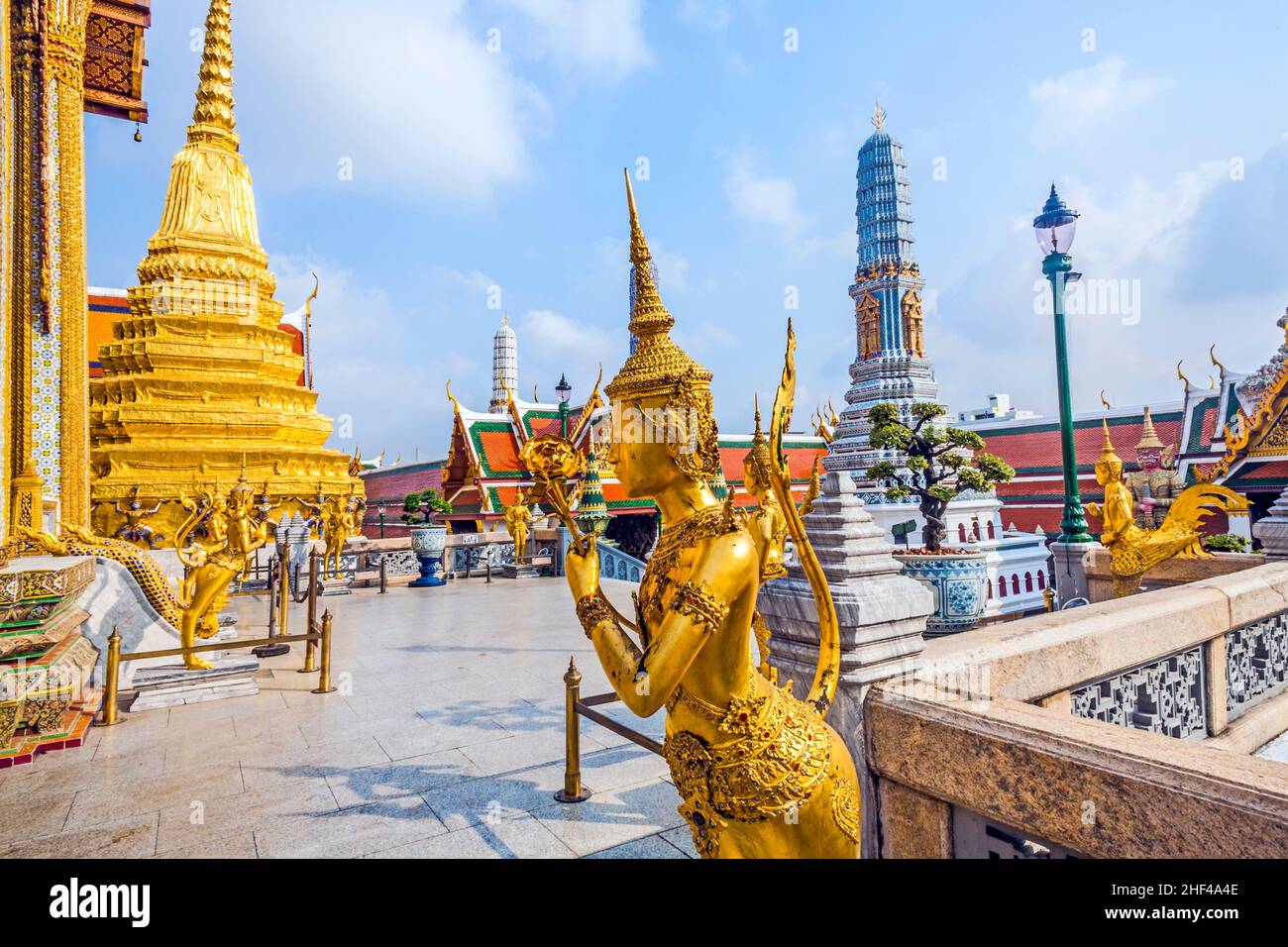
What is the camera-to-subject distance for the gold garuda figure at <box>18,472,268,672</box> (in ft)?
22.4

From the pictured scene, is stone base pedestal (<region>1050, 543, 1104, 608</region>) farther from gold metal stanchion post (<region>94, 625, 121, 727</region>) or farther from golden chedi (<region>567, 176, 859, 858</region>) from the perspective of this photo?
gold metal stanchion post (<region>94, 625, 121, 727</region>)

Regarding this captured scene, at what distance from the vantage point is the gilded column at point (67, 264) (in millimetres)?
9555

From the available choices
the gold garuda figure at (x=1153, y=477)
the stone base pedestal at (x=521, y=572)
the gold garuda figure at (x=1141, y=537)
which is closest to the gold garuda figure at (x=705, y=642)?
the gold garuda figure at (x=1141, y=537)

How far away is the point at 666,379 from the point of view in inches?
92.6

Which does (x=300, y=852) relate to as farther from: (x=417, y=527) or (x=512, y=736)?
(x=417, y=527)

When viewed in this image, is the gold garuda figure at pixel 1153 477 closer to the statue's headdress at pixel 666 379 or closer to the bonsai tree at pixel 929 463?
the bonsai tree at pixel 929 463

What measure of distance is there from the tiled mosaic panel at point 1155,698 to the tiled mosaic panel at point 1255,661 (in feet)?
1.95

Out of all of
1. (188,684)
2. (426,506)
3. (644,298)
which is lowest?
(188,684)

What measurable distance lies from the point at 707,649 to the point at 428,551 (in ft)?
51.1

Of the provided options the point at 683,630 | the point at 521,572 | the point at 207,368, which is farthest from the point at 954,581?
the point at 207,368

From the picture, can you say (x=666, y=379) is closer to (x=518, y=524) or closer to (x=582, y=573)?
(x=582, y=573)

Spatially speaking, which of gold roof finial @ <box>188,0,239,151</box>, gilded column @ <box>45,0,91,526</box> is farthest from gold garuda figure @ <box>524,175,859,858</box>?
gold roof finial @ <box>188,0,239,151</box>

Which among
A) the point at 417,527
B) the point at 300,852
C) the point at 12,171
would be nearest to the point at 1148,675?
the point at 300,852

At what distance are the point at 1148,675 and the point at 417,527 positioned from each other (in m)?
15.7
